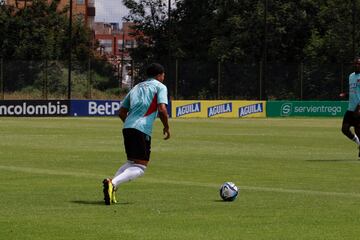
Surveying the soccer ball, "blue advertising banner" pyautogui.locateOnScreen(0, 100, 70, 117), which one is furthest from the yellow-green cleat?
"blue advertising banner" pyautogui.locateOnScreen(0, 100, 70, 117)

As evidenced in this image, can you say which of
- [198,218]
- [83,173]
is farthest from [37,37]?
[198,218]

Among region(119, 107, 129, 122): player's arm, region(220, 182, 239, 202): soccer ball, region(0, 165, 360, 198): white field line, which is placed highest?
region(119, 107, 129, 122): player's arm

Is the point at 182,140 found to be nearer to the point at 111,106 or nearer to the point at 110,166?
the point at 110,166

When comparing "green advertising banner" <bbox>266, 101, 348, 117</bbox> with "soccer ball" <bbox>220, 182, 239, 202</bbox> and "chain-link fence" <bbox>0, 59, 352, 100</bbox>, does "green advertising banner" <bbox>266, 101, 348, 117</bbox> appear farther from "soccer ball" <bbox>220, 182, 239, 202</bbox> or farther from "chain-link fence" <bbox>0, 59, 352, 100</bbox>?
"soccer ball" <bbox>220, 182, 239, 202</bbox>

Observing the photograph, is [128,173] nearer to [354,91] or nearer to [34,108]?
[354,91]

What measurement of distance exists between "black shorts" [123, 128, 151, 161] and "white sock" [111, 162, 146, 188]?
4.4 inches

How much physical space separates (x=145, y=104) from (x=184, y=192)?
2.02 metres

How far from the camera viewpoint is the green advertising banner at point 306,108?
59.2 metres

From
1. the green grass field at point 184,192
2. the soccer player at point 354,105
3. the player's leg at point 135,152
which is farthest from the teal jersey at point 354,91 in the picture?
the player's leg at point 135,152

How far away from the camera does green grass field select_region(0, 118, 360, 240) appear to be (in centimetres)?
1104

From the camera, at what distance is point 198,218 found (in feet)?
39.4

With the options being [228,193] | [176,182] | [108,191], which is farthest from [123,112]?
[176,182]

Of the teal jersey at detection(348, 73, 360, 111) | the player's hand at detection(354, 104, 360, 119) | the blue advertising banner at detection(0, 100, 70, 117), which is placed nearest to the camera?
the teal jersey at detection(348, 73, 360, 111)

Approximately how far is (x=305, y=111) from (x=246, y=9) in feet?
79.9
